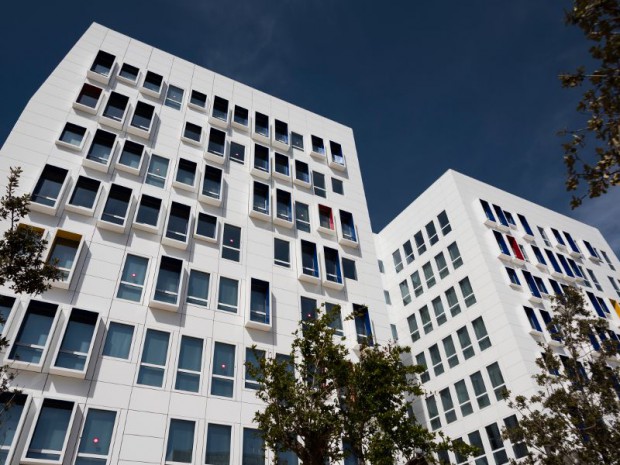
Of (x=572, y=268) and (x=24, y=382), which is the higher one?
(x=572, y=268)

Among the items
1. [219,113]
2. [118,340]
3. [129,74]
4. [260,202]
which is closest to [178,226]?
[260,202]

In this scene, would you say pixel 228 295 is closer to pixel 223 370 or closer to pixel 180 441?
pixel 223 370

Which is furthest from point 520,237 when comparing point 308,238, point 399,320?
point 308,238

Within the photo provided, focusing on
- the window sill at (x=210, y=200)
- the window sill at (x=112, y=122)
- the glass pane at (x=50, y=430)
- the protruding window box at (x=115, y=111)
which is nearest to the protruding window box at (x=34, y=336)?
the glass pane at (x=50, y=430)

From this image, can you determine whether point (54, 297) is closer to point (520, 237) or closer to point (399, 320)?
point (399, 320)

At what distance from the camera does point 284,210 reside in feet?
99.9

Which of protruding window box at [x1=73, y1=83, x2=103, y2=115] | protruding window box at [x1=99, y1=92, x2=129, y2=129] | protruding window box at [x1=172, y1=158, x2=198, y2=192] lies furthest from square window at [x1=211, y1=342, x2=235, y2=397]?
protruding window box at [x1=73, y1=83, x2=103, y2=115]

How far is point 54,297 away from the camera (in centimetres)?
1995

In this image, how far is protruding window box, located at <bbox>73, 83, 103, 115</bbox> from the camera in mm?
27203

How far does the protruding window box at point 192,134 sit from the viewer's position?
29789 millimetres

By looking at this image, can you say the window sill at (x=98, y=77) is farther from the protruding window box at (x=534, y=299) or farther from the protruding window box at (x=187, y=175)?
the protruding window box at (x=534, y=299)

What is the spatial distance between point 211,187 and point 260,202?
3170mm

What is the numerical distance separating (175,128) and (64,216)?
9.97m

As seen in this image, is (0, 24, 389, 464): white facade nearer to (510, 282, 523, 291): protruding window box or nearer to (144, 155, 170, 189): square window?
(144, 155, 170, 189): square window
